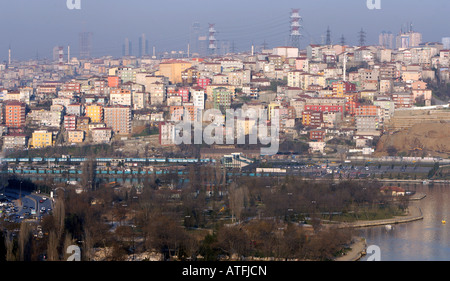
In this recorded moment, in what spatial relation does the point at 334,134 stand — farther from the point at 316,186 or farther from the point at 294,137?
the point at 316,186

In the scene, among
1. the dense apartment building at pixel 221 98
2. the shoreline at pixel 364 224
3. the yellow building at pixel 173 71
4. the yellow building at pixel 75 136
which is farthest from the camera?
the yellow building at pixel 173 71

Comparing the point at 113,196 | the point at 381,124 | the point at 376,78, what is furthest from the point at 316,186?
the point at 376,78

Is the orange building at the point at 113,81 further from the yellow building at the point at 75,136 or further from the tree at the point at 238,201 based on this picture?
the tree at the point at 238,201

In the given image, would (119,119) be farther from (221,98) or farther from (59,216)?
(59,216)

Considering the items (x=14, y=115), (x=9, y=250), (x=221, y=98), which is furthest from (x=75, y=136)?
(x=9, y=250)

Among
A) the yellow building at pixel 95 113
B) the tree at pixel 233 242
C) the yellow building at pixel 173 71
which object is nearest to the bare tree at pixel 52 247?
the tree at pixel 233 242

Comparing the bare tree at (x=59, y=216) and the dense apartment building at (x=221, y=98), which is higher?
the dense apartment building at (x=221, y=98)

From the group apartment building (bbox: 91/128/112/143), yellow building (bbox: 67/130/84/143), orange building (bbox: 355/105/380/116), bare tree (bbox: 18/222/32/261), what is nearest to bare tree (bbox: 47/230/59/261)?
bare tree (bbox: 18/222/32/261)
